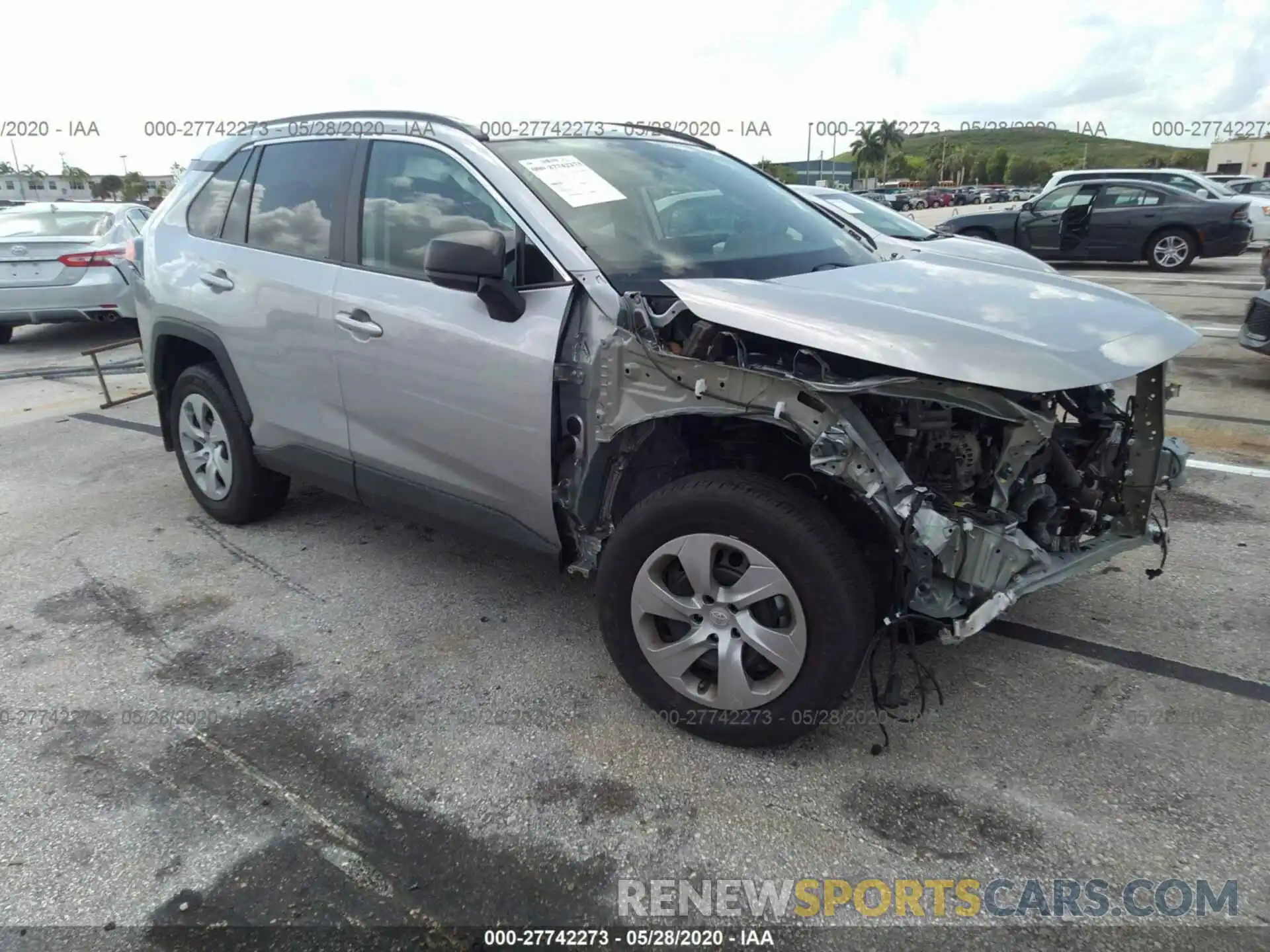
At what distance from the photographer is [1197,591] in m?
3.56

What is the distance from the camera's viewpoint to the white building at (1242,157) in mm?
75312

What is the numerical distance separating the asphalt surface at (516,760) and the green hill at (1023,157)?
100689 millimetres

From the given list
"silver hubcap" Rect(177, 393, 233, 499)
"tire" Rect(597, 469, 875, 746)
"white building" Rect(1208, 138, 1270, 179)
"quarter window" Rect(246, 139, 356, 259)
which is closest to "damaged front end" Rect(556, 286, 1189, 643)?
"tire" Rect(597, 469, 875, 746)

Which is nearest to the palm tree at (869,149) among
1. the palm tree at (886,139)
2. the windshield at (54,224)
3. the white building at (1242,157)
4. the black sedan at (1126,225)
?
the palm tree at (886,139)

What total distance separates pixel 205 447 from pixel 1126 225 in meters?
14.8

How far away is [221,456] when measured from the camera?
438cm

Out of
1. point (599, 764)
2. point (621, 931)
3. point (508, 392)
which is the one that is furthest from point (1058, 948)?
point (508, 392)

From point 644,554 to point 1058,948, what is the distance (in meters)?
1.40

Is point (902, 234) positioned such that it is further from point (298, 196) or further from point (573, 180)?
point (298, 196)

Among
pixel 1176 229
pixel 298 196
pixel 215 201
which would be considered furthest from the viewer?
pixel 1176 229

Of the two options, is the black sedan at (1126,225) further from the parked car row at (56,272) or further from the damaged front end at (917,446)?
the damaged front end at (917,446)

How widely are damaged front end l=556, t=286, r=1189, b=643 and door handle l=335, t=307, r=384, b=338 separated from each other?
88 centimetres

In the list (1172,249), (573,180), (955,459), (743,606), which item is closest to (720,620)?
(743,606)

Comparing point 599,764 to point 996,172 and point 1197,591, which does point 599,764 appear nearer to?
point 1197,591
